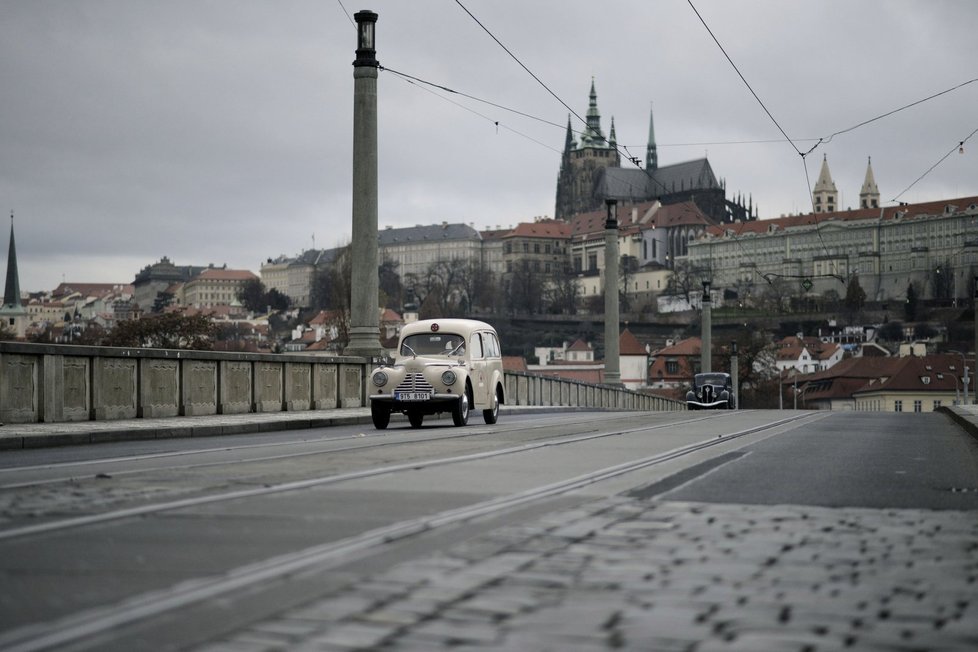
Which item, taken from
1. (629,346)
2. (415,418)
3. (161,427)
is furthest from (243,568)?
(629,346)

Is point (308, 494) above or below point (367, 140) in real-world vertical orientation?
below

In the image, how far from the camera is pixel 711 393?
57750mm

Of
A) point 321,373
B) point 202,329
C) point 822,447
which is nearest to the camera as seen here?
point 822,447

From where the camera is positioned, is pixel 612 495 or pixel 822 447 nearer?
pixel 612 495

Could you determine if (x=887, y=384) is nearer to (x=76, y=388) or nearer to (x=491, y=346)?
(x=491, y=346)

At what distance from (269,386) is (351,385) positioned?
359 cm

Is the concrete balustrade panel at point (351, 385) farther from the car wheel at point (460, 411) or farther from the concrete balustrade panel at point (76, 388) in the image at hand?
the concrete balustrade panel at point (76, 388)

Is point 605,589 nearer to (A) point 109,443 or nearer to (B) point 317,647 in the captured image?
(B) point 317,647

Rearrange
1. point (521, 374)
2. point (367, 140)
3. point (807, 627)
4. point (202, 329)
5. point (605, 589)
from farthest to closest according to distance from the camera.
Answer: point (202, 329), point (521, 374), point (367, 140), point (605, 589), point (807, 627)

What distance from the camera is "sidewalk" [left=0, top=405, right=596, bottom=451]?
16.4 meters

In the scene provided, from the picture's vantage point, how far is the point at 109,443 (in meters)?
17.4

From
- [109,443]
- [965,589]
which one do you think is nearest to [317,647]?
[965,589]

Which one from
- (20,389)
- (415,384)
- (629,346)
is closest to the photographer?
(20,389)

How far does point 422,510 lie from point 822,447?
9.18 meters
